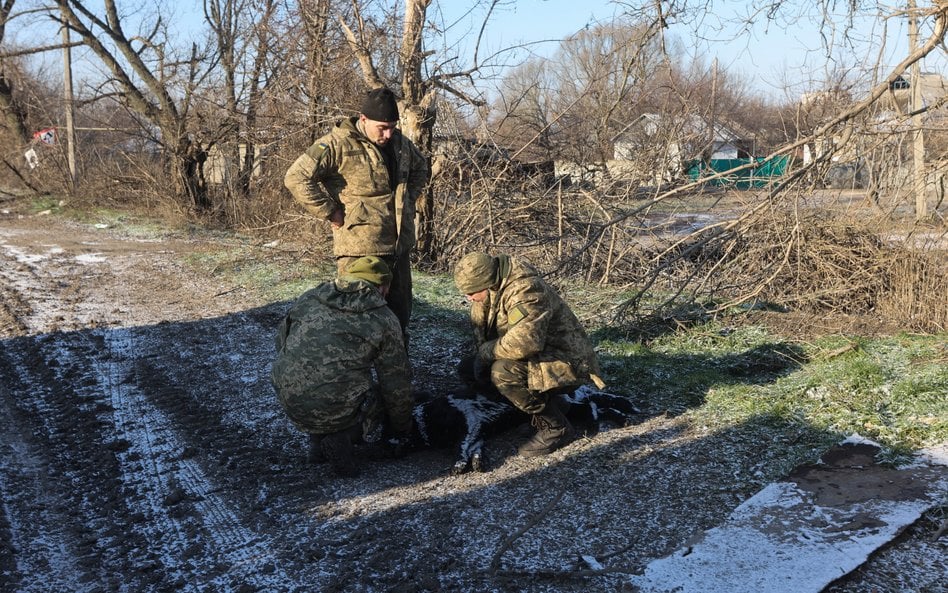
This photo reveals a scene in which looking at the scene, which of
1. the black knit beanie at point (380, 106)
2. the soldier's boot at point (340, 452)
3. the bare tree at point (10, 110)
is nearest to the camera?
the soldier's boot at point (340, 452)

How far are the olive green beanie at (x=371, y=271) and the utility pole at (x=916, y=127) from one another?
4409 mm

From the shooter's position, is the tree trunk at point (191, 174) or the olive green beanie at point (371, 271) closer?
the olive green beanie at point (371, 271)

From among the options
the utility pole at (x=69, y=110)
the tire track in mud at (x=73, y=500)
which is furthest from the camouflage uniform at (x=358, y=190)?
the utility pole at (x=69, y=110)

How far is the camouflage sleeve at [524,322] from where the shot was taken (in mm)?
4500

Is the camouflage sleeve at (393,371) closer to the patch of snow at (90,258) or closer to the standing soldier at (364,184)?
the standing soldier at (364,184)

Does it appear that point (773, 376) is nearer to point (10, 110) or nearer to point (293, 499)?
point (293, 499)

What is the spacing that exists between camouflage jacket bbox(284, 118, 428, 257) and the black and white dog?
1.21 m

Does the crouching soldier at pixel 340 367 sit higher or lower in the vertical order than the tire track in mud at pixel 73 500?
higher

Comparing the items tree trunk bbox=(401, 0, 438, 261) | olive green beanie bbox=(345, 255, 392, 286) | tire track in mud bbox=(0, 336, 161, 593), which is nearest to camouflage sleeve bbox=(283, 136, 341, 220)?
olive green beanie bbox=(345, 255, 392, 286)

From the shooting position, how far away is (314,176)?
5.18 metres

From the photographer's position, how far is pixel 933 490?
12.7ft

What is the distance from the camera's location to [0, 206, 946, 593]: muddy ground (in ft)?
11.0

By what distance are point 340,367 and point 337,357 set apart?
6cm

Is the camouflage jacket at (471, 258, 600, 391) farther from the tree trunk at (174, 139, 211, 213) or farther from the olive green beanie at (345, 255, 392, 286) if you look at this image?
the tree trunk at (174, 139, 211, 213)
